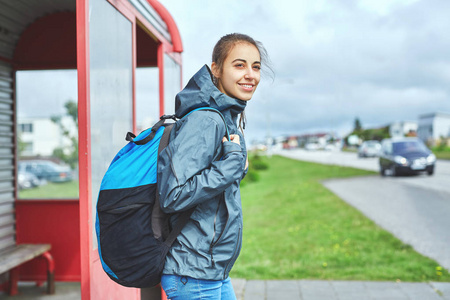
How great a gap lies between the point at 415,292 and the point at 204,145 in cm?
396

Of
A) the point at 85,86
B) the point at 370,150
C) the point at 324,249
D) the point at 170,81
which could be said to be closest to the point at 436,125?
the point at 370,150

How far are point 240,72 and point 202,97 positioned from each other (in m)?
0.23

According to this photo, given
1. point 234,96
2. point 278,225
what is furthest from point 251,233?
point 234,96

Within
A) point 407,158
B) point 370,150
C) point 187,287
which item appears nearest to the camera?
point 187,287

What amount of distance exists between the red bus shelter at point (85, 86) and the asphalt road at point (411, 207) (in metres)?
4.62

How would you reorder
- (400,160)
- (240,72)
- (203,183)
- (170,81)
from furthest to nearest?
(400,160) < (170,81) < (240,72) < (203,183)

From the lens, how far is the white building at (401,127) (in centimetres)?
12774

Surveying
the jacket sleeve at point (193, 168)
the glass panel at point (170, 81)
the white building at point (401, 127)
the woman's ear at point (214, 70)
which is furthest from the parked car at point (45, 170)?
the white building at point (401, 127)

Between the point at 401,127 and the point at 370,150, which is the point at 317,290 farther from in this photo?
the point at 401,127

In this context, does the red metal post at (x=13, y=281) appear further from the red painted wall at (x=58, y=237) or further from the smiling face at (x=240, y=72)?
the smiling face at (x=240, y=72)

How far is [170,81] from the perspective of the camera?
459 cm

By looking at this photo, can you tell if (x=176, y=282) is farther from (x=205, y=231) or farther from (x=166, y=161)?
(x=166, y=161)

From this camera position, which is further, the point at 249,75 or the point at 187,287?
the point at 249,75

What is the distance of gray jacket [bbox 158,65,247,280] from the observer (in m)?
1.64
